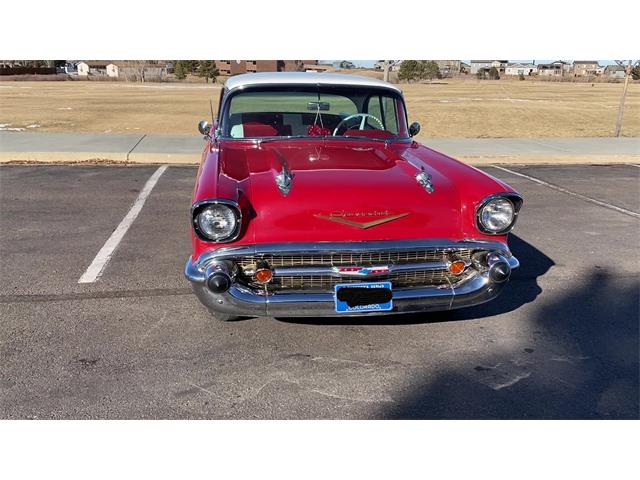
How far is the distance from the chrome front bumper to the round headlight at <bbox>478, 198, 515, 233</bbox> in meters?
0.19

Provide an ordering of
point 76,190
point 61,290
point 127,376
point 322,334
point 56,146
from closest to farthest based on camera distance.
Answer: point 127,376
point 322,334
point 61,290
point 76,190
point 56,146

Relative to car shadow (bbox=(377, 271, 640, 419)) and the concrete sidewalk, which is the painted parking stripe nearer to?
the concrete sidewalk

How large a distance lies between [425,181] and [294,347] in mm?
1330

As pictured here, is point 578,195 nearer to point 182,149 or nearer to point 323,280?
point 323,280

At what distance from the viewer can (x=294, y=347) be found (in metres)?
3.34

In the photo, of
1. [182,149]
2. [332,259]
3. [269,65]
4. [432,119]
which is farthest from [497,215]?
[269,65]

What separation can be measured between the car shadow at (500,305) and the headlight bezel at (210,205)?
35.2 inches

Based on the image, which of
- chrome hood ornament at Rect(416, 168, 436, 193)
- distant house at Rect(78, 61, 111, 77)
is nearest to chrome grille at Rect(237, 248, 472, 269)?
chrome hood ornament at Rect(416, 168, 436, 193)

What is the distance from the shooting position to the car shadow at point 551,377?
271 centimetres

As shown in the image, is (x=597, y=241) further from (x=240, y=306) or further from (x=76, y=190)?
(x=76, y=190)

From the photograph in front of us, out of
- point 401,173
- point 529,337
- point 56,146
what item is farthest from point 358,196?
point 56,146

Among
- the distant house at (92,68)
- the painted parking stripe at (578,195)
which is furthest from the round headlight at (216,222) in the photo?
the distant house at (92,68)

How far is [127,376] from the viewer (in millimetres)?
2969

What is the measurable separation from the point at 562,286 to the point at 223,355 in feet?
9.22
